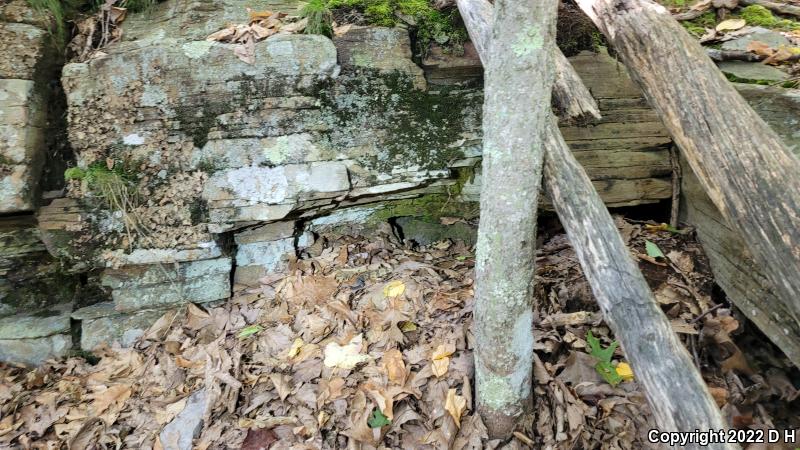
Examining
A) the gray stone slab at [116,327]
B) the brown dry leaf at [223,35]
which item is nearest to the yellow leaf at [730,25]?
the brown dry leaf at [223,35]

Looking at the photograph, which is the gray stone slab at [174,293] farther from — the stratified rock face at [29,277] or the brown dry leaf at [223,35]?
the brown dry leaf at [223,35]

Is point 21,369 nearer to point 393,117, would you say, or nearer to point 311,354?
point 311,354

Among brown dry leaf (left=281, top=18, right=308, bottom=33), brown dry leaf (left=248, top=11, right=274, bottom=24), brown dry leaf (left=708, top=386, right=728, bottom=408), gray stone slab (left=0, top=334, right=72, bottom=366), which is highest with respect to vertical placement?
brown dry leaf (left=248, top=11, right=274, bottom=24)

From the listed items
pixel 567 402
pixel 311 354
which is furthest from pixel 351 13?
pixel 567 402

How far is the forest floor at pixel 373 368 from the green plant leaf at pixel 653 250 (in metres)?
0.02

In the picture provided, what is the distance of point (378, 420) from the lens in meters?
2.52

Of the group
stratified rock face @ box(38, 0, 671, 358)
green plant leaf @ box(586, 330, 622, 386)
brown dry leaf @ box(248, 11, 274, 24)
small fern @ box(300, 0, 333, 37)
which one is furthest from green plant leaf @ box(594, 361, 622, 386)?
brown dry leaf @ box(248, 11, 274, 24)

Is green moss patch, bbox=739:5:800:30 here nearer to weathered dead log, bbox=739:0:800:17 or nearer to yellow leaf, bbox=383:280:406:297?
weathered dead log, bbox=739:0:800:17

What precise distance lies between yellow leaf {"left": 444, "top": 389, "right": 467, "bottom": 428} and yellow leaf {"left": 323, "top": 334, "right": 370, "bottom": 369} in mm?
604

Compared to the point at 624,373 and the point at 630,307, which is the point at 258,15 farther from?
the point at 624,373

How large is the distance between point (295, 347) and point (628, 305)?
6.98ft

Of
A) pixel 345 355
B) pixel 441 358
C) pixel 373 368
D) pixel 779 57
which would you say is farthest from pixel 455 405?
pixel 779 57

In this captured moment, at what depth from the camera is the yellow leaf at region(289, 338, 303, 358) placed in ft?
9.93

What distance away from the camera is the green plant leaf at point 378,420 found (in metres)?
2.50
